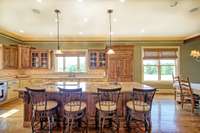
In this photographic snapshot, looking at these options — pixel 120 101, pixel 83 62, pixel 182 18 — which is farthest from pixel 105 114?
pixel 83 62

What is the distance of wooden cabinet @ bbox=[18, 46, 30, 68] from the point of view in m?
7.48

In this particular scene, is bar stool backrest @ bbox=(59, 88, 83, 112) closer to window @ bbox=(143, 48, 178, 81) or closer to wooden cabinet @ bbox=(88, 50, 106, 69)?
wooden cabinet @ bbox=(88, 50, 106, 69)

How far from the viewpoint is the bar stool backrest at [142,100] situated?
3.29 meters

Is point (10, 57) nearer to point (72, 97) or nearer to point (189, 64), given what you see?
point (72, 97)

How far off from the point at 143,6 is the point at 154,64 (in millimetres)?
4843

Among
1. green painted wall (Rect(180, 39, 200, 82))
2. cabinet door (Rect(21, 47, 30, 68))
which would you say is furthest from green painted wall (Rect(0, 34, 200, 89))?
cabinet door (Rect(21, 47, 30, 68))

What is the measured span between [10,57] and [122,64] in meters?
4.48

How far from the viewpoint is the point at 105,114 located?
3457 millimetres

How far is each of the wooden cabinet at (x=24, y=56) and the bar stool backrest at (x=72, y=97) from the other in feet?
15.7

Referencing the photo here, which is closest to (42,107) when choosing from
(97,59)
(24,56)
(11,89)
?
(11,89)

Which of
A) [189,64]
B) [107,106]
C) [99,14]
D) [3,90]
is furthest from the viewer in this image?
[189,64]

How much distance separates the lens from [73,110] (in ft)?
10.8

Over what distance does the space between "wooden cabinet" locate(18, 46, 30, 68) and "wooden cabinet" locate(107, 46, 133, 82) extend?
369cm

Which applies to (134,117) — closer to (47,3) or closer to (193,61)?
(47,3)
